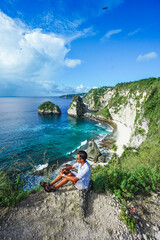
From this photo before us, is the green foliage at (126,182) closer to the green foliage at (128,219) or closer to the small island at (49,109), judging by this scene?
the green foliage at (128,219)

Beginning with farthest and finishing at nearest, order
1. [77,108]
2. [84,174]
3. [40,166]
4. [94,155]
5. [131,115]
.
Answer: [77,108] < [131,115] < [94,155] < [40,166] < [84,174]

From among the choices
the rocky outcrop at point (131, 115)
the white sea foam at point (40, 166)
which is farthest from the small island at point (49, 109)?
the white sea foam at point (40, 166)

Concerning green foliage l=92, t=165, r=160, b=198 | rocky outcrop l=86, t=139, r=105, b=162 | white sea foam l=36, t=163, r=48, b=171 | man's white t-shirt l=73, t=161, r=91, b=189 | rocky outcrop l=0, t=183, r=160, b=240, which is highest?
man's white t-shirt l=73, t=161, r=91, b=189

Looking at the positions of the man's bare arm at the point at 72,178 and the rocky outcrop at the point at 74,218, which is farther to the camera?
the man's bare arm at the point at 72,178

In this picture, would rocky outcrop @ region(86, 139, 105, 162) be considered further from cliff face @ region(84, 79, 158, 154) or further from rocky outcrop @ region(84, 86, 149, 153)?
cliff face @ region(84, 79, 158, 154)

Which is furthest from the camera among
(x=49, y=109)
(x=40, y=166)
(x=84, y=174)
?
(x=49, y=109)

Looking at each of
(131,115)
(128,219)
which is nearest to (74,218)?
(128,219)

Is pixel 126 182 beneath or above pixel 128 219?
above

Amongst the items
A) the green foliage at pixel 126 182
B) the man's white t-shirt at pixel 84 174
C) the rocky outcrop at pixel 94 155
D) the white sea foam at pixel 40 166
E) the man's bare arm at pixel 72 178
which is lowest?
the white sea foam at pixel 40 166

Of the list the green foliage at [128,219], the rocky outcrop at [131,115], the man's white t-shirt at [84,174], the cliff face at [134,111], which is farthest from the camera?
the cliff face at [134,111]

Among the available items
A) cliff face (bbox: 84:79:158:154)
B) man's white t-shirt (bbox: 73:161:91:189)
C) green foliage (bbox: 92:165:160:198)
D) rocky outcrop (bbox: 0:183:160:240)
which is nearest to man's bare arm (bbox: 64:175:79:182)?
man's white t-shirt (bbox: 73:161:91:189)

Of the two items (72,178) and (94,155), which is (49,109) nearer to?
(94,155)

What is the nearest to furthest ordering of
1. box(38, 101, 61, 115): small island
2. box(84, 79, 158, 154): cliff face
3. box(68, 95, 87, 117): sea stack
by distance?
box(84, 79, 158, 154): cliff face
box(68, 95, 87, 117): sea stack
box(38, 101, 61, 115): small island

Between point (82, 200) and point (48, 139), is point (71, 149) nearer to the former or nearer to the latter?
point (48, 139)
